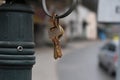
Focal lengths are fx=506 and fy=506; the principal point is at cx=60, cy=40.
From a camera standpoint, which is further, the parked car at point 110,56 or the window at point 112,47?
the window at point 112,47

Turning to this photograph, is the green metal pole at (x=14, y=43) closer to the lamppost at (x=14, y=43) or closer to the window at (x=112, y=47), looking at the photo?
the lamppost at (x=14, y=43)

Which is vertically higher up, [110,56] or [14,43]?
[14,43]

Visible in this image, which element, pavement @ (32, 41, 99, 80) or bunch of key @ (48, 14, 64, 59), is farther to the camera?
pavement @ (32, 41, 99, 80)

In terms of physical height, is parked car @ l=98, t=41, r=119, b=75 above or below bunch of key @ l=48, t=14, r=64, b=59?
below

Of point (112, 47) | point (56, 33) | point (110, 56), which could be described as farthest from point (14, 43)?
point (112, 47)

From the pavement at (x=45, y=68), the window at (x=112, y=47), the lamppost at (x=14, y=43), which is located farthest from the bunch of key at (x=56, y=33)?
the window at (x=112, y=47)

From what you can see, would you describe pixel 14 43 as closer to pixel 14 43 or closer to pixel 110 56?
pixel 14 43

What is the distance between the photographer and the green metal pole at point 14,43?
3.31 meters

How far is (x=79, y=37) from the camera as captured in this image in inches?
2872

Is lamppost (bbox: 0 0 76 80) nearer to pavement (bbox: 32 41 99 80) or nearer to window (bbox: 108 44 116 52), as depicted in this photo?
pavement (bbox: 32 41 99 80)

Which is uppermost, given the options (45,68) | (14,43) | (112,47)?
(14,43)

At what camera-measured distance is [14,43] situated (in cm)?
332

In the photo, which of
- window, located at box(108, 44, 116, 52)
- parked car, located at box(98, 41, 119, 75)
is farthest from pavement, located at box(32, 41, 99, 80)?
window, located at box(108, 44, 116, 52)

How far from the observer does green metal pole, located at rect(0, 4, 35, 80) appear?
331 centimetres
